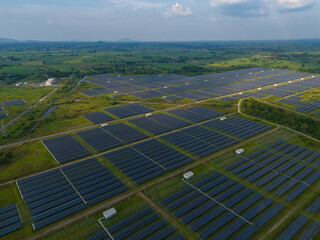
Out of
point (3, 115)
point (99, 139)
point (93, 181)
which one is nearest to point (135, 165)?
point (93, 181)

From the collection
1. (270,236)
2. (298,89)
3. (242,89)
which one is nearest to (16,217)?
(270,236)

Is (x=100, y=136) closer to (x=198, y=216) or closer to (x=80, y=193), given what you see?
(x=80, y=193)

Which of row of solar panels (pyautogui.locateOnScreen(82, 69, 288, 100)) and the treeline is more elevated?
row of solar panels (pyautogui.locateOnScreen(82, 69, 288, 100))

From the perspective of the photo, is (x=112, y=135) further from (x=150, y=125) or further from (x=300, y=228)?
(x=300, y=228)

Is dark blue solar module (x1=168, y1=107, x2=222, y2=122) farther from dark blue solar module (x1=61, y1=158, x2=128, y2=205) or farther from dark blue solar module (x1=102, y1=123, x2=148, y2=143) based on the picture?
dark blue solar module (x1=61, y1=158, x2=128, y2=205)

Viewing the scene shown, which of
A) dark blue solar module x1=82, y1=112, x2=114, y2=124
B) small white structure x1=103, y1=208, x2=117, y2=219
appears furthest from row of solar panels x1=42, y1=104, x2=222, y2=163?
small white structure x1=103, y1=208, x2=117, y2=219

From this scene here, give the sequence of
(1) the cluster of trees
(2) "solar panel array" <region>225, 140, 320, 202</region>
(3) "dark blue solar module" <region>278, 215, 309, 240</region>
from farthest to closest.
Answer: (1) the cluster of trees
(2) "solar panel array" <region>225, 140, 320, 202</region>
(3) "dark blue solar module" <region>278, 215, 309, 240</region>
